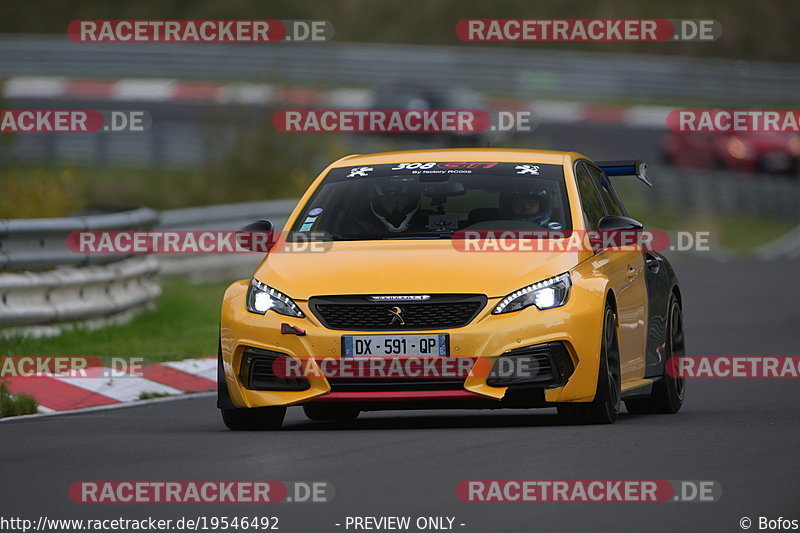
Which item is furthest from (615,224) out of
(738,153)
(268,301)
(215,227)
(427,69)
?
(427,69)

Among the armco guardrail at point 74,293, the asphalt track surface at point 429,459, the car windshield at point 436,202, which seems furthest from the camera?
the armco guardrail at point 74,293

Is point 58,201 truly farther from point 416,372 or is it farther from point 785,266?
point 785,266

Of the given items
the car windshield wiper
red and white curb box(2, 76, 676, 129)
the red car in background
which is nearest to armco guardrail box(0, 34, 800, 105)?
red and white curb box(2, 76, 676, 129)

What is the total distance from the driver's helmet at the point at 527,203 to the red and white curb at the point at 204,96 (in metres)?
32.1

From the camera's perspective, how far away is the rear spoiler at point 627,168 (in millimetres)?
12383

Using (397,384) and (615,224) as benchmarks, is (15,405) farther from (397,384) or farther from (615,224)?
(615,224)

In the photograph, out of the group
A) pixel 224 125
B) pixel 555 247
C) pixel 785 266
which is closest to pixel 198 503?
pixel 555 247

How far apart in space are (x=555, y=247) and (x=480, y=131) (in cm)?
3068

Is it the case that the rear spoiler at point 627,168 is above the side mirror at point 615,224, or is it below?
above

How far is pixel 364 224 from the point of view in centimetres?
1114

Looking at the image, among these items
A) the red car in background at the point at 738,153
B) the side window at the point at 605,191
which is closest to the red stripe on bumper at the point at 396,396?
the side window at the point at 605,191

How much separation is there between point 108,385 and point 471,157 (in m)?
3.32

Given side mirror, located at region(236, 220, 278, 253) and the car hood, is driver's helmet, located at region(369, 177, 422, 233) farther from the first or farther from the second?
side mirror, located at region(236, 220, 278, 253)

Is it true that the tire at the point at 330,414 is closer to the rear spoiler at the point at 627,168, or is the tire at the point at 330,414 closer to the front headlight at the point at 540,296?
the front headlight at the point at 540,296
